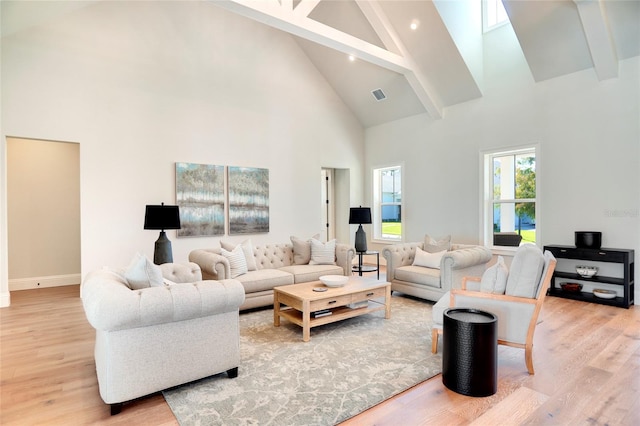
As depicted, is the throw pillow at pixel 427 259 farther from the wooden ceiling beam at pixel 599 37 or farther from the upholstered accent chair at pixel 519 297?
the wooden ceiling beam at pixel 599 37

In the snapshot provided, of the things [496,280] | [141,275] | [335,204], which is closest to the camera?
[141,275]

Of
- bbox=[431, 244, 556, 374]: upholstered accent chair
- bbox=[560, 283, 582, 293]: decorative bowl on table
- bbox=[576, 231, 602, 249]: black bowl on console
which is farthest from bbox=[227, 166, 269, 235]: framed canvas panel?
bbox=[576, 231, 602, 249]: black bowl on console

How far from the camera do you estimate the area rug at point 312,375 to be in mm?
2137

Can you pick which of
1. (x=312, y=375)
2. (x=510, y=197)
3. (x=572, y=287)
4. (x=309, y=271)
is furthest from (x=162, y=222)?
(x=572, y=287)

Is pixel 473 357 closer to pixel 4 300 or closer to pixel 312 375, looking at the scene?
pixel 312 375

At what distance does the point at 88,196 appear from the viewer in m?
4.97

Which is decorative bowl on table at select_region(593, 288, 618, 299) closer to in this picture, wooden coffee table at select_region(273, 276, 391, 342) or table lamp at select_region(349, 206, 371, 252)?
wooden coffee table at select_region(273, 276, 391, 342)

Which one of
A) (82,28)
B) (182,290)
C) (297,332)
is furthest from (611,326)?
(82,28)

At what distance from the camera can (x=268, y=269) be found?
191 inches

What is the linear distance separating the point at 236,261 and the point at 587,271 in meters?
4.67

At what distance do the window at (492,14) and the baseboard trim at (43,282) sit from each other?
8245mm

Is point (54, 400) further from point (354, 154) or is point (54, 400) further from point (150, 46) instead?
point (354, 154)

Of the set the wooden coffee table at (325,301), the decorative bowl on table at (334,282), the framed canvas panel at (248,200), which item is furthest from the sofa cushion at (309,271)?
the framed canvas panel at (248,200)

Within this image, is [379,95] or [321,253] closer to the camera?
[321,253]
